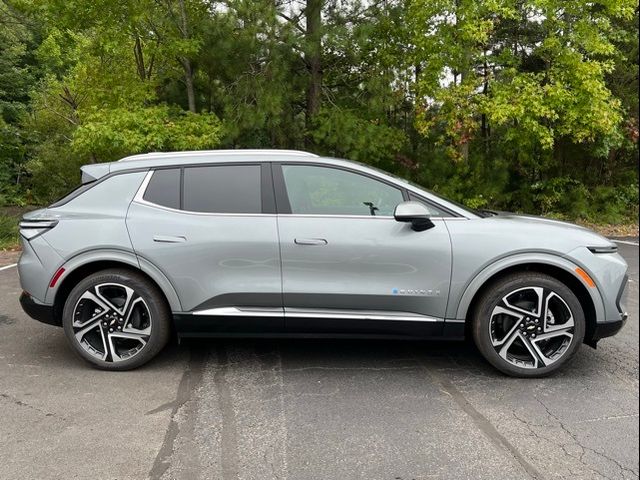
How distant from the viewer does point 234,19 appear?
10648 millimetres

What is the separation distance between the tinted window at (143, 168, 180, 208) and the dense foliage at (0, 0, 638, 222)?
7.04 meters

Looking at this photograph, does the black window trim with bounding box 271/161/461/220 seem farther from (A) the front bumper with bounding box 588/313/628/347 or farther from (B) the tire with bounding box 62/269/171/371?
(A) the front bumper with bounding box 588/313/628/347

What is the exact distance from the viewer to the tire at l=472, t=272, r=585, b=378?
361 cm

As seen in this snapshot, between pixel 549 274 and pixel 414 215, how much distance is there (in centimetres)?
112

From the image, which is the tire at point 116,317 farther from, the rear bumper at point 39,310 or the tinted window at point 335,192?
the tinted window at point 335,192

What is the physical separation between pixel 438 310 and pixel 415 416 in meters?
0.80

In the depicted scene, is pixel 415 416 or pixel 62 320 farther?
pixel 62 320

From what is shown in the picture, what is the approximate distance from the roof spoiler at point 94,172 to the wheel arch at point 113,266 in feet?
2.03

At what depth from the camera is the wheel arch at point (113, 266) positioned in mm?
3744

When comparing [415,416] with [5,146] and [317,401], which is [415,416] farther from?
[5,146]

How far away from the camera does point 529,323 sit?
3.65m

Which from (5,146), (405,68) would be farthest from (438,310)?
(5,146)

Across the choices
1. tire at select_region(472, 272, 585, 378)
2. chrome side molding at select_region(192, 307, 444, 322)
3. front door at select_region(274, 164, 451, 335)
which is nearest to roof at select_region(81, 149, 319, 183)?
front door at select_region(274, 164, 451, 335)

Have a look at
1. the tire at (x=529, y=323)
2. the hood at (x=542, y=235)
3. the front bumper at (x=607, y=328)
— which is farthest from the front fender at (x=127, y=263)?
the front bumper at (x=607, y=328)
